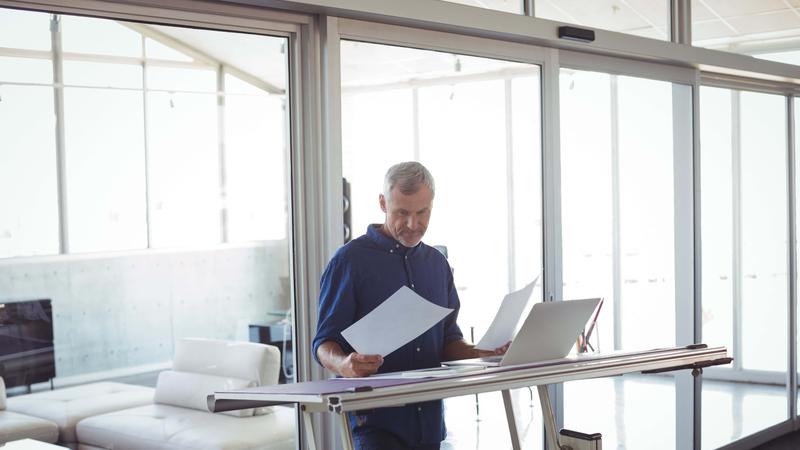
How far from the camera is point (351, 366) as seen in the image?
7.89 ft

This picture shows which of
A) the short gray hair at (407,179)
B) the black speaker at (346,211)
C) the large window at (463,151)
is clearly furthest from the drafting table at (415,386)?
the large window at (463,151)

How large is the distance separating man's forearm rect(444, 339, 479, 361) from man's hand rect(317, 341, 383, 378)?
0.44 meters

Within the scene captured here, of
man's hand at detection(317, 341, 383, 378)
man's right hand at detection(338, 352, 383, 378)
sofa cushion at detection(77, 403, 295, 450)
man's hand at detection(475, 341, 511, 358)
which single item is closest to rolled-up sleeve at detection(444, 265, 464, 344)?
man's hand at detection(475, 341, 511, 358)

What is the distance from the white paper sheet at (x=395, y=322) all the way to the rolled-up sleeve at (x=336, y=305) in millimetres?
287

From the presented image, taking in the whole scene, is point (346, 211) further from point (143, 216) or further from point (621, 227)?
point (621, 227)

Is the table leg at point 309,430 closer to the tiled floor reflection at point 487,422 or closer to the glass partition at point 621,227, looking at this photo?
the tiled floor reflection at point 487,422

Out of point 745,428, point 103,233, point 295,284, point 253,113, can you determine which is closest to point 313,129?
point 253,113

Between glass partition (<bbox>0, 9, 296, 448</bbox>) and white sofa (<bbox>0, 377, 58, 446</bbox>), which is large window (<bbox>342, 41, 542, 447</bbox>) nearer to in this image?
glass partition (<bbox>0, 9, 296, 448</bbox>)

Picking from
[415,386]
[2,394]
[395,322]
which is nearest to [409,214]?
[395,322]

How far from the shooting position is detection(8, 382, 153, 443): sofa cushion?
2793mm

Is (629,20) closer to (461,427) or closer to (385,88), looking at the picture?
(385,88)

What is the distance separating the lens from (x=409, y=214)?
269cm

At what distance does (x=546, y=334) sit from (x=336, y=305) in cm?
62

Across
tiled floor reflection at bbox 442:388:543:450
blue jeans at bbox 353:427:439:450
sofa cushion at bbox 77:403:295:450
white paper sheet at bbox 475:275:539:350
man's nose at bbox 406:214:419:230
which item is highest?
man's nose at bbox 406:214:419:230
